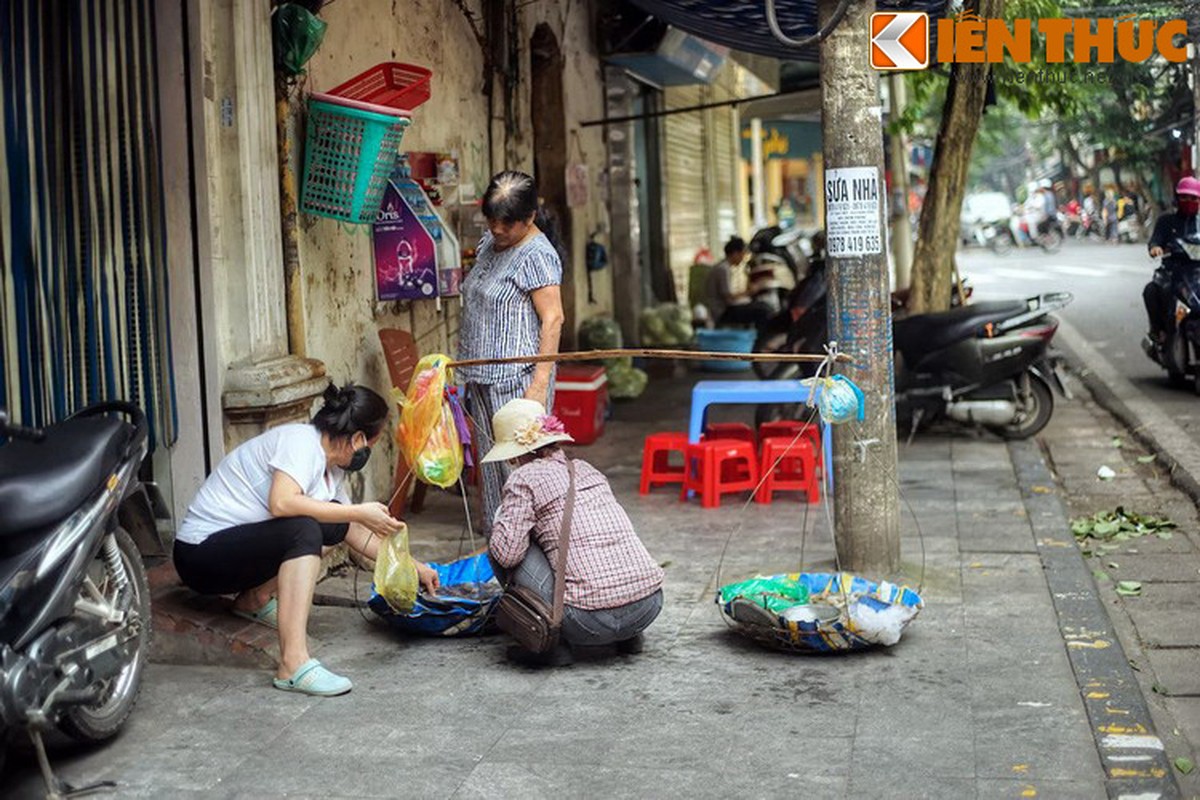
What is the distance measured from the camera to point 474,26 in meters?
A: 10.2

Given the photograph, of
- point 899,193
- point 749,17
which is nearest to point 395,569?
point 749,17

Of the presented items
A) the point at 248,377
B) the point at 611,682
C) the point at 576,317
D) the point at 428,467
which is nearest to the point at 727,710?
the point at 611,682

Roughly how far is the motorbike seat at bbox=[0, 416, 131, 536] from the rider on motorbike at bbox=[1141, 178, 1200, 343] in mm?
9280

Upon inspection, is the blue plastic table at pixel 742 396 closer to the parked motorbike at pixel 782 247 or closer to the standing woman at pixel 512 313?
the standing woman at pixel 512 313

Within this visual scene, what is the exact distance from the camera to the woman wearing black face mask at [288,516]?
5.27 m

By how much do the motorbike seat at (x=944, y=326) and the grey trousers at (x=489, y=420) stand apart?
4.03 metres

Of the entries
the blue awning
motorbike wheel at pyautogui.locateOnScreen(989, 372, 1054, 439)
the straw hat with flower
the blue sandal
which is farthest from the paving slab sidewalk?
the blue awning

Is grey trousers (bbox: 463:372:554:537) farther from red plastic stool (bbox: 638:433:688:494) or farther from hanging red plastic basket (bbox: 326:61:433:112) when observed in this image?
red plastic stool (bbox: 638:433:688:494)

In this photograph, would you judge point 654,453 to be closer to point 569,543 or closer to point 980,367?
point 980,367

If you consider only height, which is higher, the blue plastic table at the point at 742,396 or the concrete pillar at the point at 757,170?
the concrete pillar at the point at 757,170

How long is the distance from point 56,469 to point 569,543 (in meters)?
1.75

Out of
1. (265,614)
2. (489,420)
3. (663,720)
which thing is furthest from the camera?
(489,420)

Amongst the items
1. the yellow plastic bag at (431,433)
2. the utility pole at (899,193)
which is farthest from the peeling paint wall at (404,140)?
the utility pole at (899,193)

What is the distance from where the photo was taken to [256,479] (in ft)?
17.7
